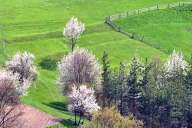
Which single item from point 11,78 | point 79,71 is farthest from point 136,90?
point 11,78

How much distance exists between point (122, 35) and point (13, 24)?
27644mm

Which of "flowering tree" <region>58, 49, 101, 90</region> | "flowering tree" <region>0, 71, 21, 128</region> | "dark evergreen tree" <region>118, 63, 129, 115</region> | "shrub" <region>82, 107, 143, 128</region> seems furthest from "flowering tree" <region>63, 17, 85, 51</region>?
"shrub" <region>82, 107, 143, 128</region>

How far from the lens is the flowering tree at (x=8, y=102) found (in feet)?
414

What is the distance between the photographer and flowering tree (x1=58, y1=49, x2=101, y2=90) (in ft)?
496

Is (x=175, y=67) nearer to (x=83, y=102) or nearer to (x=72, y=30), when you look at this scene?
(x=83, y=102)

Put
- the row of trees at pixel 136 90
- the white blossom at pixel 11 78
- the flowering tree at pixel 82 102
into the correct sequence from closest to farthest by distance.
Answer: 1. the white blossom at pixel 11 78
2. the flowering tree at pixel 82 102
3. the row of trees at pixel 136 90

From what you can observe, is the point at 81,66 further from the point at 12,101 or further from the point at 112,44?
the point at 112,44

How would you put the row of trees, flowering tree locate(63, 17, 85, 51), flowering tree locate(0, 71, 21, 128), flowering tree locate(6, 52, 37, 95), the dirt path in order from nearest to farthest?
flowering tree locate(0, 71, 21, 128)
the dirt path
flowering tree locate(6, 52, 37, 95)
the row of trees
flowering tree locate(63, 17, 85, 51)

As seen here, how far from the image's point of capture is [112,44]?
623 ft

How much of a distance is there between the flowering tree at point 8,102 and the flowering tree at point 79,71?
67.1 ft

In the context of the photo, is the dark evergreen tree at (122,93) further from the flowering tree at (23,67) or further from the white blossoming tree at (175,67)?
the flowering tree at (23,67)

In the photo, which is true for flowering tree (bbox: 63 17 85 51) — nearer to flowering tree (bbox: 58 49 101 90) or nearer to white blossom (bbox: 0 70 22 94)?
flowering tree (bbox: 58 49 101 90)

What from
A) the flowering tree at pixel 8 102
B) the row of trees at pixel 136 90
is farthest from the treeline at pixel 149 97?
the flowering tree at pixel 8 102

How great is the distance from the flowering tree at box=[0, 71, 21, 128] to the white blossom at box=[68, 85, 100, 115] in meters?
12.0
